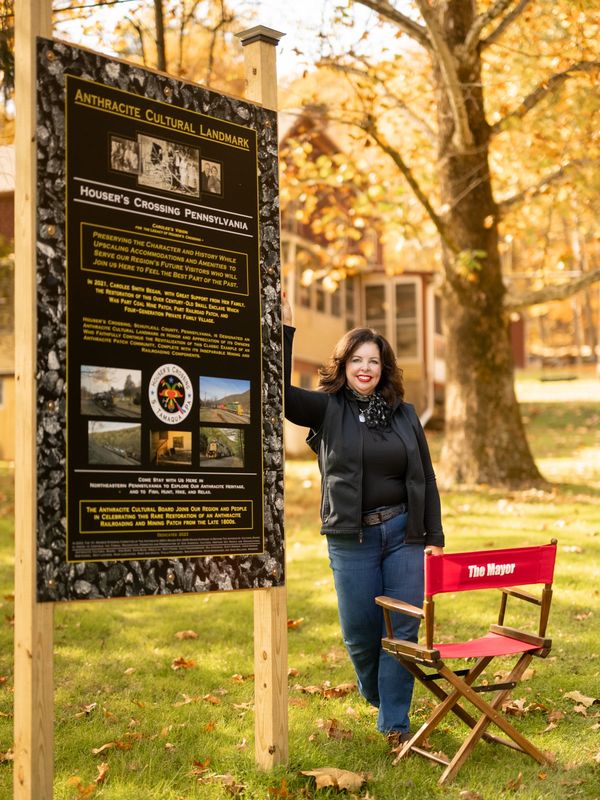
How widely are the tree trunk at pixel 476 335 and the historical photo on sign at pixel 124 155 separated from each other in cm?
1085

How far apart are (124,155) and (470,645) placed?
10.00 feet

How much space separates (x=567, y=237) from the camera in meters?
46.4

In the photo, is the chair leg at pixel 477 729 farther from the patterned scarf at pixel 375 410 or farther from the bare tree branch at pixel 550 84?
the bare tree branch at pixel 550 84

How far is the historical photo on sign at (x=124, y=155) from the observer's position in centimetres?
465

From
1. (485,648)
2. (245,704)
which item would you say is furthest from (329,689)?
(485,648)

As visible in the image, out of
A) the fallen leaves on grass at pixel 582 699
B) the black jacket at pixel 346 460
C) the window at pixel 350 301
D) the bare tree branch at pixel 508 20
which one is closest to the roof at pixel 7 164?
the black jacket at pixel 346 460

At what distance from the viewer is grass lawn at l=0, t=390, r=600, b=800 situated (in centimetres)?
497

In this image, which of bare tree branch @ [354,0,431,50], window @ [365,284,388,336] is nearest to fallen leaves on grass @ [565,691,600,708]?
bare tree branch @ [354,0,431,50]

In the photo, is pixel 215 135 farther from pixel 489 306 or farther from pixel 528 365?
pixel 528 365

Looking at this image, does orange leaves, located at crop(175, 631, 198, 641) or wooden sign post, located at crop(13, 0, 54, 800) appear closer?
wooden sign post, located at crop(13, 0, 54, 800)

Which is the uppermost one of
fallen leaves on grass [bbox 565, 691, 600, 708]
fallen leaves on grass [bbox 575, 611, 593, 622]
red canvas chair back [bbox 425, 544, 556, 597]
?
red canvas chair back [bbox 425, 544, 556, 597]

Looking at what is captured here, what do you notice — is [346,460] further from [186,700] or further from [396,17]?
[396,17]

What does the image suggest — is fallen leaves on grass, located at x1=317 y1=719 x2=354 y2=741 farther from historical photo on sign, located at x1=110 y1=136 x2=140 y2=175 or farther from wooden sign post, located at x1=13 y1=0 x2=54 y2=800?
historical photo on sign, located at x1=110 y1=136 x2=140 y2=175

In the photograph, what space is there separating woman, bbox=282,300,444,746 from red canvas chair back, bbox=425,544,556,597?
2.34ft
